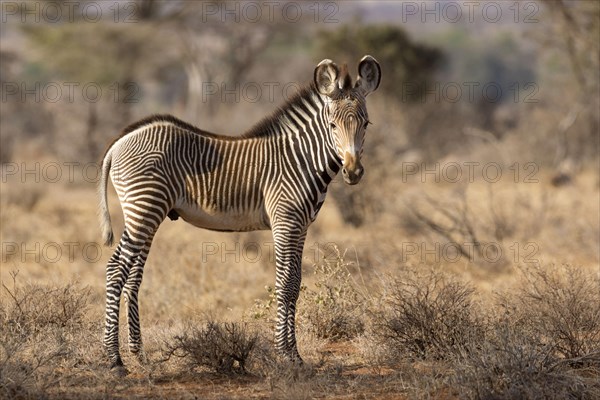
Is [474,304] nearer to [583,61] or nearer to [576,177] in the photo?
[576,177]

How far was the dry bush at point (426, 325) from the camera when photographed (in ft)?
23.0

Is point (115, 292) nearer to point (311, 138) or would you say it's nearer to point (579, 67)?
point (311, 138)

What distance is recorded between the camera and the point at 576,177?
19.3 m

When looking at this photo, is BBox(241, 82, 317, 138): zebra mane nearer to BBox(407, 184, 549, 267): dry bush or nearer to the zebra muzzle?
the zebra muzzle

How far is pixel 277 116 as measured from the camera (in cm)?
725

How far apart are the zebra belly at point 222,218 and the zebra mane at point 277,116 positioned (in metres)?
0.67

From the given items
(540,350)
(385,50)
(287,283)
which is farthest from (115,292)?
(385,50)

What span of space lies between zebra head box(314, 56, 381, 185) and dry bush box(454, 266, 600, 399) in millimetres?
1573

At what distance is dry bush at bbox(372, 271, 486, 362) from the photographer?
6996 millimetres

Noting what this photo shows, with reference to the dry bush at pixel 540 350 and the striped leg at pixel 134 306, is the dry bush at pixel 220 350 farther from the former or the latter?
the dry bush at pixel 540 350

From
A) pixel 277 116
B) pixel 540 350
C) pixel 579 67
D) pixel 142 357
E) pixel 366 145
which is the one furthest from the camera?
pixel 579 67

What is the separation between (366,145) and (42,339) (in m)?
7.69

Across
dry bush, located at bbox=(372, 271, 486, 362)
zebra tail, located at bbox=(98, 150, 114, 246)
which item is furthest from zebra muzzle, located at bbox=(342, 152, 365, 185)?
zebra tail, located at bbox=(98, 150, 114, 246)

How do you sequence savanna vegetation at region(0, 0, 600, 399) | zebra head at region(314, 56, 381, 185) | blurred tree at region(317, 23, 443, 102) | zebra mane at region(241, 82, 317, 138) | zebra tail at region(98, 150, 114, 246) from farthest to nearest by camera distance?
blurred tree at region(317, 23, 443, 102) → zebra mane at region(241, 82, 317, 138) → zebra tail at region(98, 150, 114, 246) → zebra head at region(314, 56, 381, 185) → savanna vegetation at region(0, 0, 600, 399)
